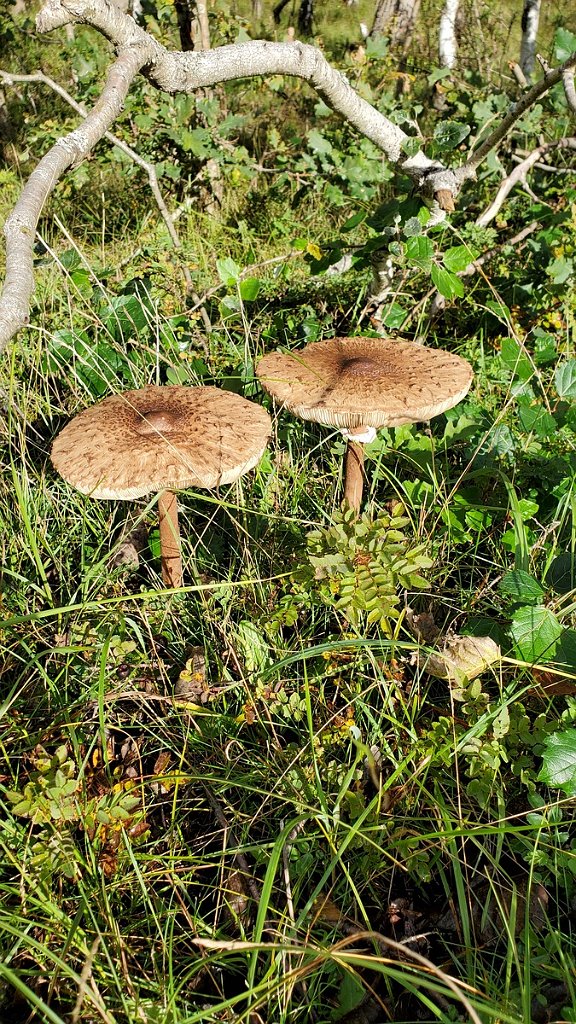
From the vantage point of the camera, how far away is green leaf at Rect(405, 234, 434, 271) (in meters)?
2.96

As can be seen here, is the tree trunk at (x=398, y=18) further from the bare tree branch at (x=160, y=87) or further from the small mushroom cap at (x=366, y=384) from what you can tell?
the small mushroom cap at (x=366, y=384)

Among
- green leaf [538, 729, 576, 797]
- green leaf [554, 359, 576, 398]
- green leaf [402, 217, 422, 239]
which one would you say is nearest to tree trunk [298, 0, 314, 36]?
green leaf [402, 217, 422, 239]

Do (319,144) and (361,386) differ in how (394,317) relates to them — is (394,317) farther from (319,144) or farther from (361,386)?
(319,144)

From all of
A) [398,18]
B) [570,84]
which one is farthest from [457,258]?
[398,18]

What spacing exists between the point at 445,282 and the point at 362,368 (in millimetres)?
854

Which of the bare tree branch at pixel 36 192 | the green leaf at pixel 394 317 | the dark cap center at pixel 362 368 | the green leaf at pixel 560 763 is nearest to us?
the green leaf at pixel 560 763

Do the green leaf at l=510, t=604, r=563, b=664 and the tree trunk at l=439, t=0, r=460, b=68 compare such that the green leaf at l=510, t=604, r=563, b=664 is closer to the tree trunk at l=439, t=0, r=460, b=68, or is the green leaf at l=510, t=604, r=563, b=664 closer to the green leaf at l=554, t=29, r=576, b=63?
the green leaf at l=554, t=29, r=576, b=63

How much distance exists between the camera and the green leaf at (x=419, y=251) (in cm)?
296

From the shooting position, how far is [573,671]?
75.4 inches

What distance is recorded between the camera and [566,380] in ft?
9.09

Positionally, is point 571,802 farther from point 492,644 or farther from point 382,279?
point 382,279

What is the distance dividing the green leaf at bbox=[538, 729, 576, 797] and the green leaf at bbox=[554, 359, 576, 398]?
5.00ft

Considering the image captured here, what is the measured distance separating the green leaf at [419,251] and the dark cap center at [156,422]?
4.47 ft

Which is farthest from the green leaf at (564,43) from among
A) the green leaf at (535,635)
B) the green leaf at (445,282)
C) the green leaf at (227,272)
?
the green leaf at (535,635)
